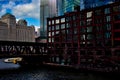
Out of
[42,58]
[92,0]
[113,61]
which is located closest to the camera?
[113,61]

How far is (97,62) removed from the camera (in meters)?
64.4

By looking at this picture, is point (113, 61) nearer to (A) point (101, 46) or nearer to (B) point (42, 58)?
(A) point (101, 46)

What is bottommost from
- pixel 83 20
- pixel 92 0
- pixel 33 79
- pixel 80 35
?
pixel 33 79

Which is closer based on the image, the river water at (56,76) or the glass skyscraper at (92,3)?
the river water at (56,76)

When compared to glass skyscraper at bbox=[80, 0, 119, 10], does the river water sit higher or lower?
lower

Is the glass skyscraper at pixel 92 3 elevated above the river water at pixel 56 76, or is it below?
above

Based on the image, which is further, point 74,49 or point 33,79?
point 74,49

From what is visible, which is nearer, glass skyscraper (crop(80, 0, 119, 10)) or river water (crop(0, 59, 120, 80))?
river water (crop(0, 59, 120, 80))

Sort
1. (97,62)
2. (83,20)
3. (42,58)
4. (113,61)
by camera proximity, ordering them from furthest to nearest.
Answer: (42,58), (83,20), (97,62), (113,61)

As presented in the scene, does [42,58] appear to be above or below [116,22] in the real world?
below

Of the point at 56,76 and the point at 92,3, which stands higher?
the point at 92,3

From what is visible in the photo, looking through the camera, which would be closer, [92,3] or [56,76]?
[56,76]

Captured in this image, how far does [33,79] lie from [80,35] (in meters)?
35.9

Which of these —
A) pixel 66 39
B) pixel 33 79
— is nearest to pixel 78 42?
pixel 66 39
